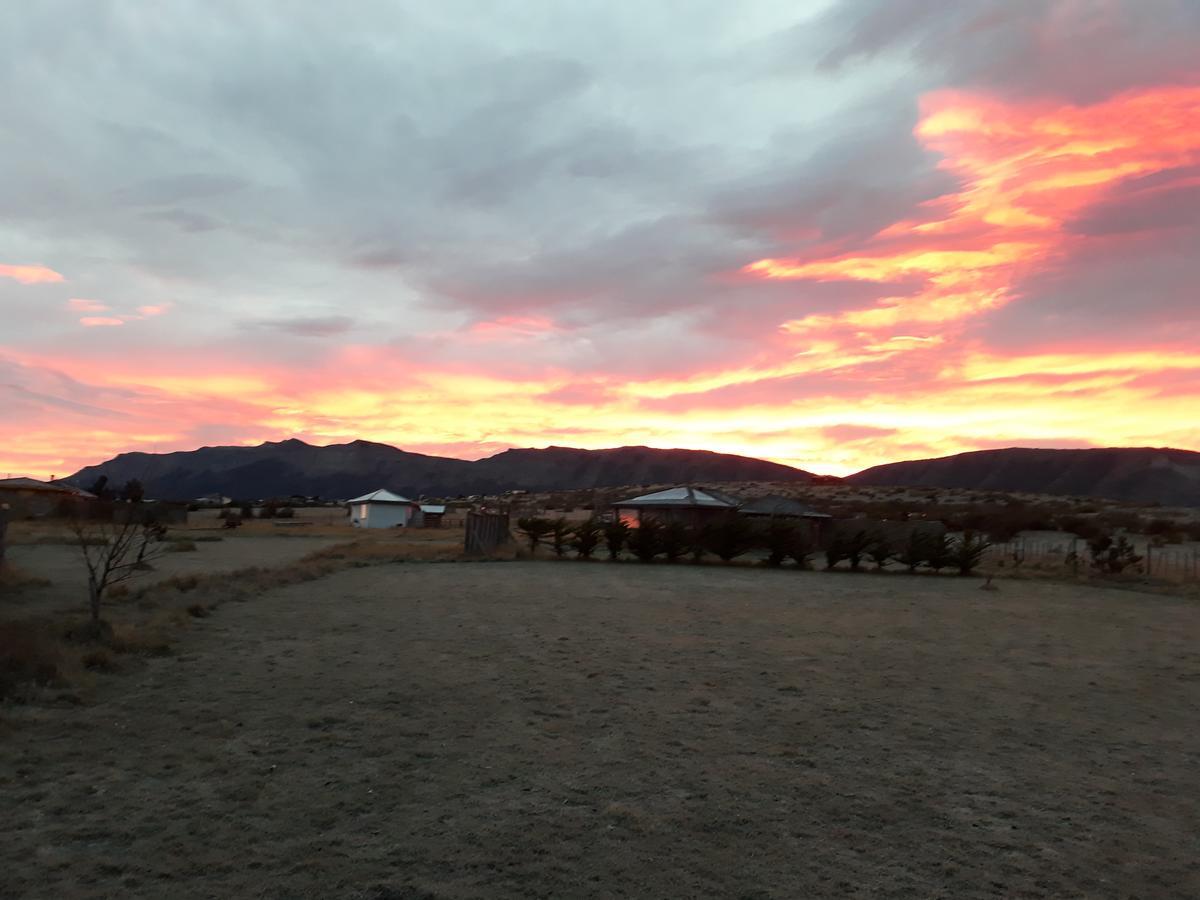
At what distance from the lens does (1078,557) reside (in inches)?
1163

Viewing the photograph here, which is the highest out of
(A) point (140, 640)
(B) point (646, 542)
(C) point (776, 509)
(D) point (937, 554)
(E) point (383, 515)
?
(E) point (383, 515)

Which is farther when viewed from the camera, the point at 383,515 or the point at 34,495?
the point at 383,515

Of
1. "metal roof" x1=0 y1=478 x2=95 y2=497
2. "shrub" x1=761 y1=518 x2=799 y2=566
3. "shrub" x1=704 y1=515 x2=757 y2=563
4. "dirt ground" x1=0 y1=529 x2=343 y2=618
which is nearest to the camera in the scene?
"dirt ground" x1=0 y1=529 x2=343 y2=618

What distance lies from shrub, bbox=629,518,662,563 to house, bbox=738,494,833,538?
29.6ft

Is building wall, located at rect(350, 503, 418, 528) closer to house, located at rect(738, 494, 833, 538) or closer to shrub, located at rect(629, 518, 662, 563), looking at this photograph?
house, located at rect(738, 494, 833, 538)

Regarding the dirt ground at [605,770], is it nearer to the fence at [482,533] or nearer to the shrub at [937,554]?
the shrub at [937,554]

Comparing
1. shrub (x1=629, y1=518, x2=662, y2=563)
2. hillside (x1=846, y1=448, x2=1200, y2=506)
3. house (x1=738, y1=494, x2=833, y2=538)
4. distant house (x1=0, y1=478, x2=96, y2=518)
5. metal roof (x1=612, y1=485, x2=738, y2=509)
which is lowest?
shrub (x1=629, y1=518, x2=662, y2=563)

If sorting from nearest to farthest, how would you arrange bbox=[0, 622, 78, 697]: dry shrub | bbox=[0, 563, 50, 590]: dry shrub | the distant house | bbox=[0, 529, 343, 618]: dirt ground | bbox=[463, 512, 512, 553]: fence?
bbox=[0, 622, 78, 697]: dry shrub
bbox=[0, 529, 343, 618]: dirt ground
bbox=[0, 563, 50, 590]: dry shrub
bbox=[463, 512, 512, 553]: fence
the distant house

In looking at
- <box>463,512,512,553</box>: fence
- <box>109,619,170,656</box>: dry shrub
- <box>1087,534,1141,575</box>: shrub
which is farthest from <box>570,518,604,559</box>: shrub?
<box>109,619,170,656</box>: dry shrub

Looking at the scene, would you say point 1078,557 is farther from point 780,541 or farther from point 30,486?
point 30,486

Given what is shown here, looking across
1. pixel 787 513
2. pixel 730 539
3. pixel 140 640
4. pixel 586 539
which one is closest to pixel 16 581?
pixel 140 640

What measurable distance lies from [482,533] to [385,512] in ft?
106

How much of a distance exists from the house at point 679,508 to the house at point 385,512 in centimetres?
2362

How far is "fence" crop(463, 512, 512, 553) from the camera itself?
27406mm
